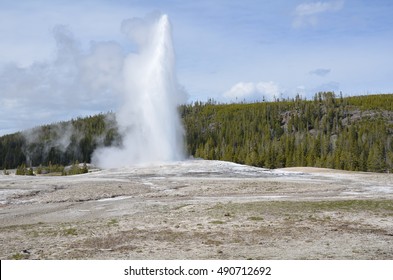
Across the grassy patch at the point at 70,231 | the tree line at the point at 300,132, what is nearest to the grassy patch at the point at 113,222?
the grassy patch at the point at 70,231

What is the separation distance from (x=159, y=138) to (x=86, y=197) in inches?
1174

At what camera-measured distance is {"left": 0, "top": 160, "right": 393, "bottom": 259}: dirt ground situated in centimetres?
1445

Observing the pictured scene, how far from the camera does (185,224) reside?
767 inches

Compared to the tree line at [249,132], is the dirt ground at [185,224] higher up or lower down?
lower down

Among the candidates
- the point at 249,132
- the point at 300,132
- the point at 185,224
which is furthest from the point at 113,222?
the point at 300,132

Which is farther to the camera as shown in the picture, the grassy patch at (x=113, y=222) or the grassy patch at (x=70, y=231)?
the grassy patch at (x=113, y=222)

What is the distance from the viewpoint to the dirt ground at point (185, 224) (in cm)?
1445

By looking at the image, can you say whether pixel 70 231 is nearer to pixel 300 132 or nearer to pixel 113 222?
pixel 113 222

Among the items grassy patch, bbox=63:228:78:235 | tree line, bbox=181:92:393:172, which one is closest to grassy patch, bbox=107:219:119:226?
grassy patch, bbox=63:228:78:235

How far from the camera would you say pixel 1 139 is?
165750 millimetres

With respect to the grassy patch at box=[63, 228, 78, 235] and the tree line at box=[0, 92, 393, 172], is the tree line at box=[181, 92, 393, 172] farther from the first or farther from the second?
the grassy patch at box=[63, 228, 78, 235]

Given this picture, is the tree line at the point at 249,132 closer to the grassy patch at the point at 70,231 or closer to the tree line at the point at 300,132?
the tree line at the point at 300,132

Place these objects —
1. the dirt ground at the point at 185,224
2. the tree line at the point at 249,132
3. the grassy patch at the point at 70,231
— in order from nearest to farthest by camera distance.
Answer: the dirt ground at the point at 185,224, the grassy patch at the point at 70,231, the tree line at the point at 249,132

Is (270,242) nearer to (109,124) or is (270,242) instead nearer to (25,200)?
(25,200)
